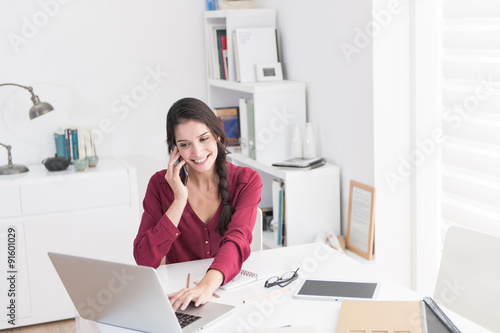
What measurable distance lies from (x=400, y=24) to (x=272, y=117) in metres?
0.94

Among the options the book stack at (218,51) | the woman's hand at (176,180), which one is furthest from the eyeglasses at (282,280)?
the book stack at (218,51)

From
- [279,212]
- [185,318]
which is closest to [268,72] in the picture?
[279,212]

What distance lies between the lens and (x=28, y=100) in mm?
3926

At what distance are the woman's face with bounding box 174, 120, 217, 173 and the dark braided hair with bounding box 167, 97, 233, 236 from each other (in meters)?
0.02

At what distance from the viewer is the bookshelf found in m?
3.37

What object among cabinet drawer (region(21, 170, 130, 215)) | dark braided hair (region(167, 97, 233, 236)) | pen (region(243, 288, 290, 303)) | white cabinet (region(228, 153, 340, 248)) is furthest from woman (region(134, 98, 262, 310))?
cabinet drawer (region(21, 170, 130, 215))

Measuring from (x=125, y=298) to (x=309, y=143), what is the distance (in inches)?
78.5

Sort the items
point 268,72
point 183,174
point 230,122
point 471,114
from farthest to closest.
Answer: point 230,122, point 268,72, point 471,114, point 183,174

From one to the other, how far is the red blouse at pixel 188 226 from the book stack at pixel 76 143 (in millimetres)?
1465

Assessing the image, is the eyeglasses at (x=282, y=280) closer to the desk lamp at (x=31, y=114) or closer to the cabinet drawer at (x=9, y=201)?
the cabinet drawer at (x=9, y=201)

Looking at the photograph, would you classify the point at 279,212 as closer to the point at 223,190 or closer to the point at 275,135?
the point at 275,135

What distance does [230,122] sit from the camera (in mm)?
4199

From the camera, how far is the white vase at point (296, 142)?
11.6ft

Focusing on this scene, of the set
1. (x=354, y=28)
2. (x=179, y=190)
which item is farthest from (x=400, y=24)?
(x=179, y=190)
